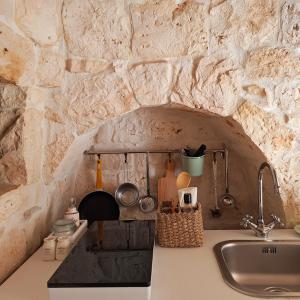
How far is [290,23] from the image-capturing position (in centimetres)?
134

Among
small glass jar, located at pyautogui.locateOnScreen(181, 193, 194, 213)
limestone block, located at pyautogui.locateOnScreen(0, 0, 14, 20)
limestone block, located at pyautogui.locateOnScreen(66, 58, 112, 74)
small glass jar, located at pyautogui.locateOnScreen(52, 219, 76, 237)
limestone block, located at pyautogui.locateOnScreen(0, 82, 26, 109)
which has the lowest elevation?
small glass jar, located at pyautogui.locateOnScreen(52, 219, 76, 237)

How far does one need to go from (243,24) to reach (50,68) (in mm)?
851

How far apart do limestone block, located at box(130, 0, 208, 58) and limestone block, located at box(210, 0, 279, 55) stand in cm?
5

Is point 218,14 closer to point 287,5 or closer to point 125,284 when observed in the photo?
point 287,5

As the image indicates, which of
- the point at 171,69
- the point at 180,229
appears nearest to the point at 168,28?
the point at 171,69

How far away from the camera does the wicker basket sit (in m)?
1.28

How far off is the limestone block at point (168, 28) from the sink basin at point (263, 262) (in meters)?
0.88

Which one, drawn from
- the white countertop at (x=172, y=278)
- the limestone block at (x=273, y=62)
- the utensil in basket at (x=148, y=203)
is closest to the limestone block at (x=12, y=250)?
the white countertop at (x=172, y=278)

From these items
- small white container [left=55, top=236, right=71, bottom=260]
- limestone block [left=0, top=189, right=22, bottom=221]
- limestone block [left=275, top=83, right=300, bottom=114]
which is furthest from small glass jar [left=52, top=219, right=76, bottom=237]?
limestone block [left=275, top=83, right=300, bottom=114]

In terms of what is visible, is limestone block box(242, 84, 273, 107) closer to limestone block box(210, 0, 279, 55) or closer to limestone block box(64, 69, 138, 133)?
limestone block box(210, 0, 279, 55)

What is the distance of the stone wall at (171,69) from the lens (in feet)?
4.37

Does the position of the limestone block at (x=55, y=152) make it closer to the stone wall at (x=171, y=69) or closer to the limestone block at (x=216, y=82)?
the stone wall at (x=171, y=69)

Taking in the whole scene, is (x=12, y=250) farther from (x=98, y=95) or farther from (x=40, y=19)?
(x=40, y=19)

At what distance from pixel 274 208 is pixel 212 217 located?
0.36 metres
